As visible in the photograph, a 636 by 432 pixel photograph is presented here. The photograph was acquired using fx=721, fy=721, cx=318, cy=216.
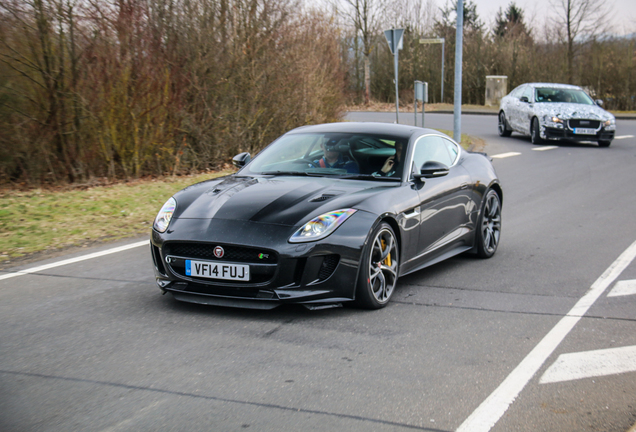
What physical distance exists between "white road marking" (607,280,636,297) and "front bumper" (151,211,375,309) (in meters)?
2.30

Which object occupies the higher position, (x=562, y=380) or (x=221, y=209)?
(x=221, y=209)

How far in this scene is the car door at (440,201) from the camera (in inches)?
243

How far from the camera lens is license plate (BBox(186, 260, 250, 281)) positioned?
4895 millimetres

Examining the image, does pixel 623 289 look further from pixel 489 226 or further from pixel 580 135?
pixel 580 135

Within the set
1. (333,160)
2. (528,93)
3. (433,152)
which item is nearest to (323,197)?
(333,160)

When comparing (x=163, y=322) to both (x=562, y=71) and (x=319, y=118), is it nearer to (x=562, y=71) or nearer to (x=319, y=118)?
(x=319, y=118)

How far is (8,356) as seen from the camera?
13.7 ft

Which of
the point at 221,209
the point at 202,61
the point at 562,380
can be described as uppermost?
the point at 202,61

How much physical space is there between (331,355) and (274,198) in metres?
1.54

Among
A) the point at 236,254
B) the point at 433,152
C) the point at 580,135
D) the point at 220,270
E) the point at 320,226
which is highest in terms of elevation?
the point at 433,152

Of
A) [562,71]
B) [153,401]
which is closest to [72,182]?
[153,401]

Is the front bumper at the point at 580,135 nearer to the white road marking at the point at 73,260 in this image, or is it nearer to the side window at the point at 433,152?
the side window at the point at 433,152

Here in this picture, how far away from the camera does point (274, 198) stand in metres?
5.42

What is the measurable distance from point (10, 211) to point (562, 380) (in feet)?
24.3
